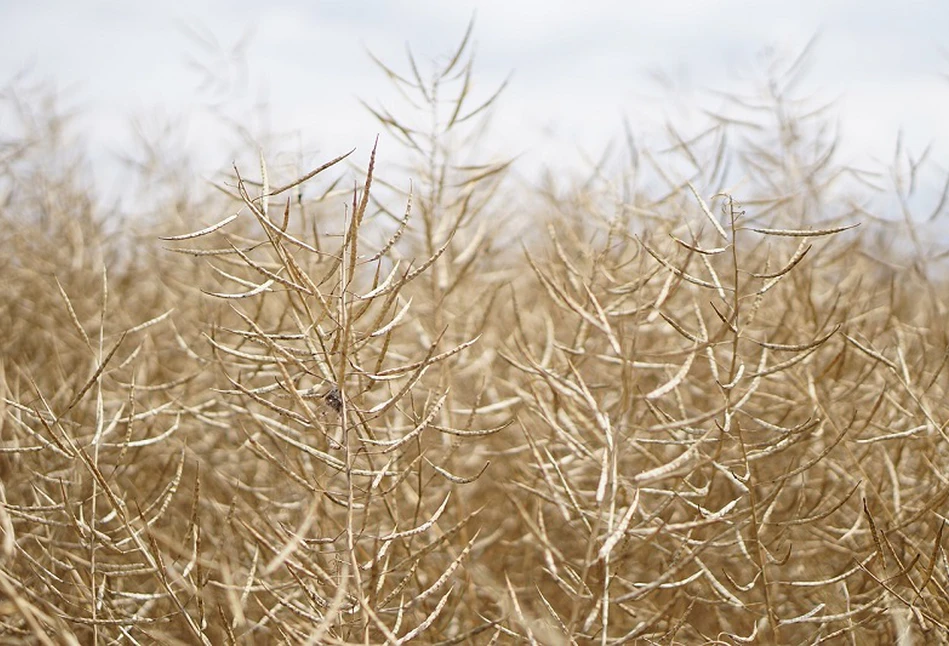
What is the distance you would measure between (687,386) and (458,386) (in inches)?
26.7

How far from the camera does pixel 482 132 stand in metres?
1.51

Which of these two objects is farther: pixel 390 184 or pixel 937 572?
pixel 390 184

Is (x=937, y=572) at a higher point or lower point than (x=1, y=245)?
lower

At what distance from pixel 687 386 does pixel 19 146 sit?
149 cm

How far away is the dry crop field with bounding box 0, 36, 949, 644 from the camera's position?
67 cm

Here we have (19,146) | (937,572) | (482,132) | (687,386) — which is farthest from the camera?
(19,146)

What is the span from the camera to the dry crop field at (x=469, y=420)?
0.67 m

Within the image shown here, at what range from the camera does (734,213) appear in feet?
2.21

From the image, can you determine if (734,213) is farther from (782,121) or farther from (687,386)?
(782,121)

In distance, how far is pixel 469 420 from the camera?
77 centimetres

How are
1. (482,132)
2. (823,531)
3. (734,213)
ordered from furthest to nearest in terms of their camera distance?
(482,132), (823,531), (734,213)

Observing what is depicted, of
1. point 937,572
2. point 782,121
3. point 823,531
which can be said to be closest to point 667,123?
point 782,121

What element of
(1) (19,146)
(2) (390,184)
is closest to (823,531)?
(2) (390,184)

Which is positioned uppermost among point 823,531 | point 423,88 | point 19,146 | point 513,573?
point 423,88
